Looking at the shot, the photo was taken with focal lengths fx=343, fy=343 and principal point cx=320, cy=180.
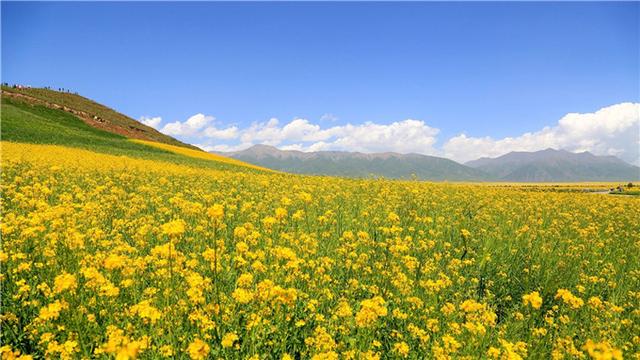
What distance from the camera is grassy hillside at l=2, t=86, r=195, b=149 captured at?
187 ft

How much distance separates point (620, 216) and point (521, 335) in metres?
12.7

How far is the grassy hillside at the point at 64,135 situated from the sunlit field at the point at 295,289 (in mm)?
24066

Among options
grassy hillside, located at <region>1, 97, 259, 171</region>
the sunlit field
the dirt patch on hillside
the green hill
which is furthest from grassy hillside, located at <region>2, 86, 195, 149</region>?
the sunlit field

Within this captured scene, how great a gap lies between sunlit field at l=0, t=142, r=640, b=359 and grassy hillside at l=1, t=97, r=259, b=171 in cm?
2407

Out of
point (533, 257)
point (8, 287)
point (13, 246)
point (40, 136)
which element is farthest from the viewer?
point (40, 136)

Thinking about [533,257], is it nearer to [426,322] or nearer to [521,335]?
[521,335]

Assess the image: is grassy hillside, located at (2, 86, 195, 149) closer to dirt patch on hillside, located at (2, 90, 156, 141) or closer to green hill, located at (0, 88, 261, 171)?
dirt patch on hillside, located at (2, 90, 156, 141)

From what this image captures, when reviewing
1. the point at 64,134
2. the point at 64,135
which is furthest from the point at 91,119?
the point at 64,135

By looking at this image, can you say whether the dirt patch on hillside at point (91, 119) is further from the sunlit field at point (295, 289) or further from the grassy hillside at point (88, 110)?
the sunlit field at point (295, 289)

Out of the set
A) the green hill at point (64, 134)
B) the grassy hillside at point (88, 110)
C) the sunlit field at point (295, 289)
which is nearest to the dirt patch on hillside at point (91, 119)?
the grassy hillside at point (88, 110)

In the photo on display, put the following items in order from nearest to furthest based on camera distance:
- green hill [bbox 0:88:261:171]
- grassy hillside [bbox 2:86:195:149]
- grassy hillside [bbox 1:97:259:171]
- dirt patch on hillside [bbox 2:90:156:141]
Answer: grassy hillside [bbox 1:97:259:171], green hill [bbox 0:88:261:171], dirt patch on hillside [bbox 2:90:156:141], grassy hillside [bbox 2:86:195:149]

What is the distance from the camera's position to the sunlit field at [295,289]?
358 centimetres

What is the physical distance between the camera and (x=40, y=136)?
3431 cm

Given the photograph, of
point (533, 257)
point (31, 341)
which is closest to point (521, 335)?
point (533, 257)
